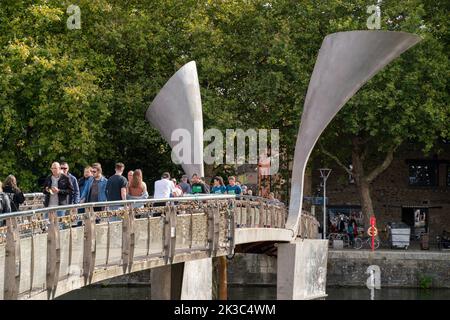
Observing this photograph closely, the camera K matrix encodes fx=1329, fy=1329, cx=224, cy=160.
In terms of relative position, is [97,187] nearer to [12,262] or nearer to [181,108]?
[12,262]

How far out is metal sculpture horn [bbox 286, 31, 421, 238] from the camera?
32.3 metres

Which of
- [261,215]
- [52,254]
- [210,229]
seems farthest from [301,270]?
[52,254]

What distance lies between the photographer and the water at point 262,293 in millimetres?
46219

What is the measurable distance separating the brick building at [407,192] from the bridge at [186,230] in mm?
20860

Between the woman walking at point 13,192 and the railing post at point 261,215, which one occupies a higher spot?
the woman walking at point 13,192

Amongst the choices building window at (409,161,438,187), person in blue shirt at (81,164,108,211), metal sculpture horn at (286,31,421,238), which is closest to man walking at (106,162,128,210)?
person in blue shirt at (81,164,108,211)

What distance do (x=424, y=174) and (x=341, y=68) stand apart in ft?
102

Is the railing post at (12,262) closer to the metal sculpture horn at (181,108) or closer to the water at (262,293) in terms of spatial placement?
the metal sculpture horn at (181,108)

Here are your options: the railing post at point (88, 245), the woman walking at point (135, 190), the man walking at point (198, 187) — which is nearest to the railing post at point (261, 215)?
the man walking at point (198, 187)

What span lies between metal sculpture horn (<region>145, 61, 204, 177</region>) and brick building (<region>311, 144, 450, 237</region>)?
2594 cm

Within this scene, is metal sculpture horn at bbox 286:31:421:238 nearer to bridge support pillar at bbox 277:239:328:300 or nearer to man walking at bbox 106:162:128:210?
bridge support pillar at bbox 277:239:328:300
